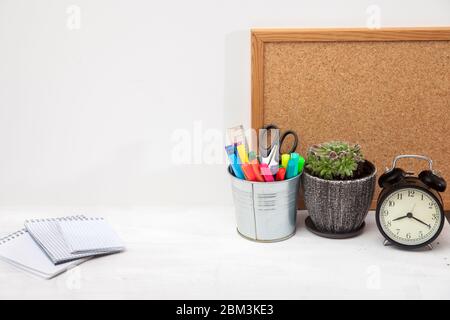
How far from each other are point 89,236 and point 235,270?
268 mm

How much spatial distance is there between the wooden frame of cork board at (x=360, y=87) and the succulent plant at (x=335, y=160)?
0.11 metres

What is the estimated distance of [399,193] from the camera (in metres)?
0.96

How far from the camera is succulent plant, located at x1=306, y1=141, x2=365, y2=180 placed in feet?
3.17

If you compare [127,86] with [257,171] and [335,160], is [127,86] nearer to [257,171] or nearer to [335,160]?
[257,171]

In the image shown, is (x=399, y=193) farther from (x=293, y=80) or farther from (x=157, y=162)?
(x=157, y=162)

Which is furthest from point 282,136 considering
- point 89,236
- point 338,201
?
point 89,236

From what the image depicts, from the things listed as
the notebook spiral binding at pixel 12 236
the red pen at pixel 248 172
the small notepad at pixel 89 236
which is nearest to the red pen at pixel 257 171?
the red pen at pixel 248 172

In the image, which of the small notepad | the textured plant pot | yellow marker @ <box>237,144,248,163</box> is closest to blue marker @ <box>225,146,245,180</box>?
yellow marker @ <box>237,144,248,163</box>

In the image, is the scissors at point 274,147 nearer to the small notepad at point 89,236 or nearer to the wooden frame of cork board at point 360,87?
the wooden frame of cork board at point 360,87

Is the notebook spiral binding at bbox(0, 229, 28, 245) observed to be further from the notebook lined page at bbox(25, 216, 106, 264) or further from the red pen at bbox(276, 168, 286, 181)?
the red pen at bbox(276, 168, 286, 181)

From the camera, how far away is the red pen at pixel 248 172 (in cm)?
97

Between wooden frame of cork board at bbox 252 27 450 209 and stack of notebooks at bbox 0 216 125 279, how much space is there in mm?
356

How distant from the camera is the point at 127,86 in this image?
1093mm

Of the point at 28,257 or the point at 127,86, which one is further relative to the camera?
the point at 127,86
